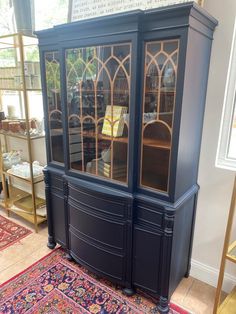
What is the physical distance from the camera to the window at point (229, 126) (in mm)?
1527

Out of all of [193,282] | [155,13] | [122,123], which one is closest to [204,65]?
[155,13]

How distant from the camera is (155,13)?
1.22m

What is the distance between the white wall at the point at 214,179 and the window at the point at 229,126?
0.03 m

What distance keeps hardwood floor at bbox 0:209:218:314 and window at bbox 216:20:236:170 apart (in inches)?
37.6

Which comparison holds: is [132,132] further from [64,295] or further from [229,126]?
[64,295]

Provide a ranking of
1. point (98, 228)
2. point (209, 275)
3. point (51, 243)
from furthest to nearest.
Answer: point (51, 243)
point (209, 275)
point (98, 228)

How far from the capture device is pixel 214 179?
5.60ft

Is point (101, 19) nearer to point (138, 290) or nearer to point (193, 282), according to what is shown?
point (138, 290)

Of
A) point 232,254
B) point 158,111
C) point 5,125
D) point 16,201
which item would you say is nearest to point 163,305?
point 232,254

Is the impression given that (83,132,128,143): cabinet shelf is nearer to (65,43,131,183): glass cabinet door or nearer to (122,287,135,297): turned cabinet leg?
(65,43,131,183): glass cabinet door

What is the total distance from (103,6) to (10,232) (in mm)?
2229

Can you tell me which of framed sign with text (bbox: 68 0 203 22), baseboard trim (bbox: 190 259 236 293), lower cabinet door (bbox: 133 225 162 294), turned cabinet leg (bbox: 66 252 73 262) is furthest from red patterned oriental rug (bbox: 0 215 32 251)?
framed sign with text (bbox: 68 0 203 22)

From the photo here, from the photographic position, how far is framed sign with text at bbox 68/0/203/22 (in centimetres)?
155

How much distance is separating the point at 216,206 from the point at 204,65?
3.14ft
